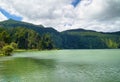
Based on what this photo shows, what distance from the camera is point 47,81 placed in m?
44.7

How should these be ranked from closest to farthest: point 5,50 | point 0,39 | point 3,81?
point 3,81, point 5,50, point 0,39

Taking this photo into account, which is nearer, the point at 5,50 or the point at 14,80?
the point at 14,80

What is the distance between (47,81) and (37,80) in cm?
247

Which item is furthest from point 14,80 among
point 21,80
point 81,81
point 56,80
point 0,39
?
point 0,39

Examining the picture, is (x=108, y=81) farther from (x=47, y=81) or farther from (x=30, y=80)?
(x=30, y=80)

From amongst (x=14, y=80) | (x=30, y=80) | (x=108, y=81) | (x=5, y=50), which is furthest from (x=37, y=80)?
(x=5, y=50)

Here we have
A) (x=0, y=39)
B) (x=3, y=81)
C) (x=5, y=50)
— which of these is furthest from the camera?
(x=0, y=39)

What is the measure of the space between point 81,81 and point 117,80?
692 centimetres

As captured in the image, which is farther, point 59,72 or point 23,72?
point 59,72

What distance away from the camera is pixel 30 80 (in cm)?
4594

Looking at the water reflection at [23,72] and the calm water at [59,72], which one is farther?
the water reflection at [23,72]

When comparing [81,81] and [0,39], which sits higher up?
[0,39]

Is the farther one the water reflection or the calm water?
the water reflection

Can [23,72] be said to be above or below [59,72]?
above
